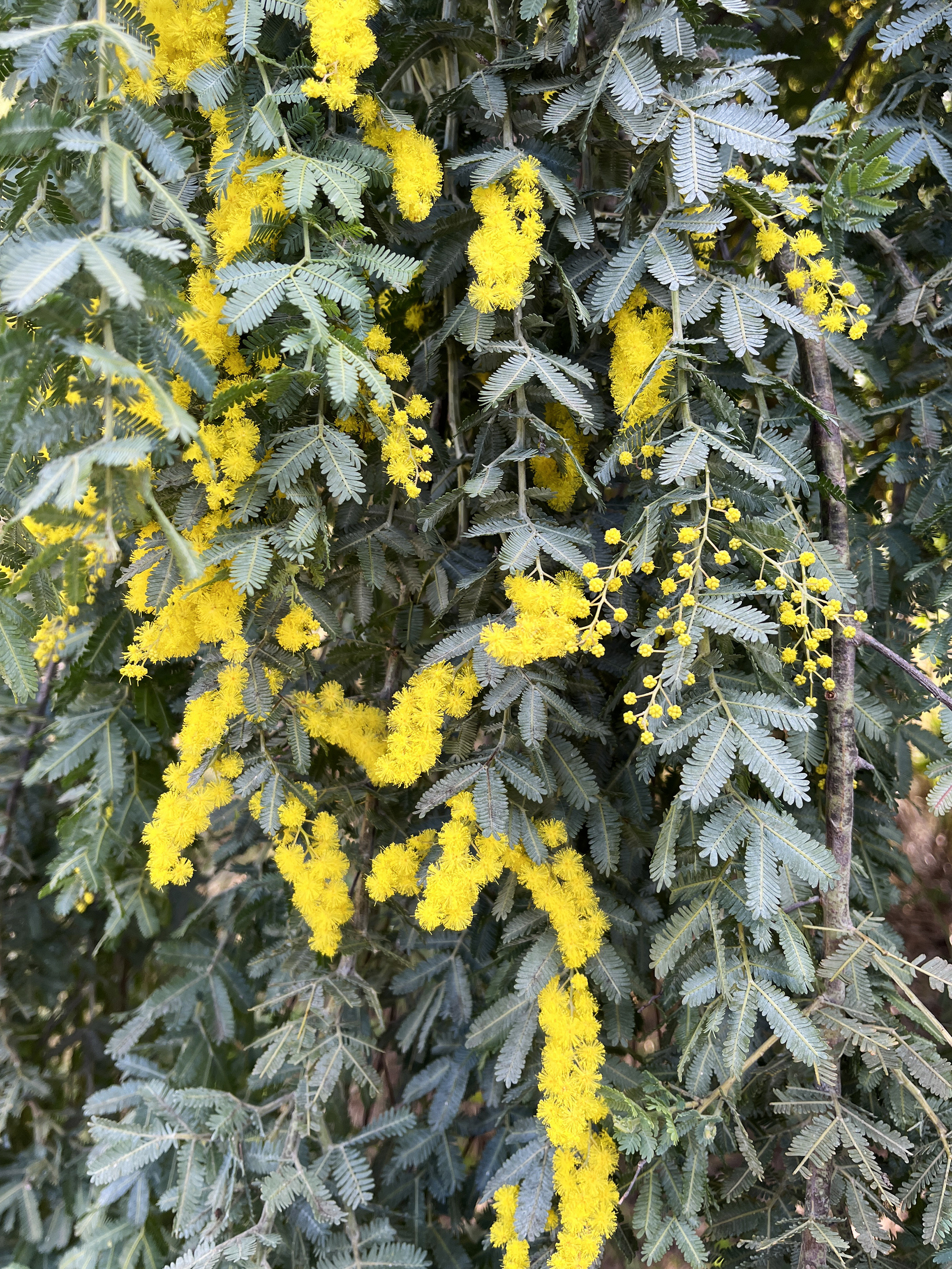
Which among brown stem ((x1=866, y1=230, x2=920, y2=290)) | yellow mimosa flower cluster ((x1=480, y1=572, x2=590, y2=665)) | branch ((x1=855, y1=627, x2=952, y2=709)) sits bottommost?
branch ((x1=855, y1=627, x2=952, y2=709))

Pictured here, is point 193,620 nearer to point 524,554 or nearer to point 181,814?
point 181,814

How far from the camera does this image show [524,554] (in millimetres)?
1033

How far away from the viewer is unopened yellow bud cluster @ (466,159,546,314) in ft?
3.29

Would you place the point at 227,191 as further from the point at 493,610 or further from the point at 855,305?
the point at 855,305

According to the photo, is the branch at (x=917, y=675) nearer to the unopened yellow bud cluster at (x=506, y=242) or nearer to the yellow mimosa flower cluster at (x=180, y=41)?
the unopened yellow bud cluster at (x=506, y=242)

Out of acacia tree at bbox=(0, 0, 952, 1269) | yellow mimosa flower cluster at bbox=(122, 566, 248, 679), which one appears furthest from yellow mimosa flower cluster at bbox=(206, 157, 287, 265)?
yellow mimosa flower cluster at bbox=(122, 566, 248, 679)

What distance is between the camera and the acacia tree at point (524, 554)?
3.07 feet

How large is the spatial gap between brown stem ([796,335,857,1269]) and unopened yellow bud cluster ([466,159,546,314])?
0.46 meters

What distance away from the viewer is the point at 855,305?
47.6 inches

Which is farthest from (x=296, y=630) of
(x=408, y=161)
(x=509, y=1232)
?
(x=509, y=1232)

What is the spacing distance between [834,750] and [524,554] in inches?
20.9

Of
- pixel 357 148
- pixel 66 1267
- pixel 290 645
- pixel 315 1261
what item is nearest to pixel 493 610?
pixel 290 645

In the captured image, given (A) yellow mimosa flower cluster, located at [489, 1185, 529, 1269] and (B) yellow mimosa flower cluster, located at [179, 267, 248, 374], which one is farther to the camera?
(A) yellow mimosa flower cluster, located at [489, 1185, 529, 1269]

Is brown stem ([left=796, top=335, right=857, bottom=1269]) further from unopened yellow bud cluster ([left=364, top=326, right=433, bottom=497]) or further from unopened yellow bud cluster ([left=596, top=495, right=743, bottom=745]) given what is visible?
unopened yellow bud cluster ([left=364, top=326, right=433, bottom=497])
